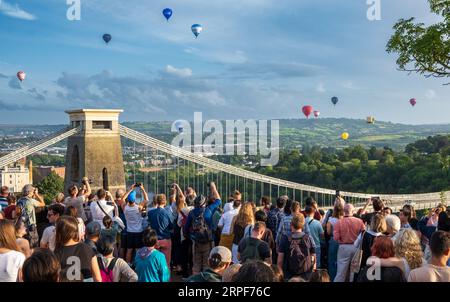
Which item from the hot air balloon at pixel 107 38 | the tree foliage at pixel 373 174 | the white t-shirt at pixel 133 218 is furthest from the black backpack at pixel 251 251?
the tree foliage at pixel 373 174

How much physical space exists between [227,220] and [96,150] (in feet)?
69.7

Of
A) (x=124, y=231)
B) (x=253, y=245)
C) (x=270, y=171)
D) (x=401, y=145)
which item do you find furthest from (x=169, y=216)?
(x=401, y=145)

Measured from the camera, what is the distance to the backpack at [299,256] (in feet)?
17.7

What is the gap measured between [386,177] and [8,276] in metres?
60.2

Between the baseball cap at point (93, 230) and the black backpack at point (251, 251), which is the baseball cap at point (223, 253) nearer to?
the black backpack at point (251, 251)

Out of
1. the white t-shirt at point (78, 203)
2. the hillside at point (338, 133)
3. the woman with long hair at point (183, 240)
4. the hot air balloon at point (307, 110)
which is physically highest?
the hillside at point (338, 133)

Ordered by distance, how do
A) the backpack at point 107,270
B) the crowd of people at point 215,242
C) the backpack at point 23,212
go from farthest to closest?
the backpack at point 23,212, the backpack at point 107,270, the crowd of people at point 215,242

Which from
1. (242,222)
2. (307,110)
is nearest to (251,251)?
(242,222)

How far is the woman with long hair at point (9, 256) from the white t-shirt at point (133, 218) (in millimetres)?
3105

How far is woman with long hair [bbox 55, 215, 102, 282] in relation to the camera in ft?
14.0

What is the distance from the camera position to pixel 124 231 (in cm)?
766

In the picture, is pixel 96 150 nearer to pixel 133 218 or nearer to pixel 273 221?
pixel 133 218

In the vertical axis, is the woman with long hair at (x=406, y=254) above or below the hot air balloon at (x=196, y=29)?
below
